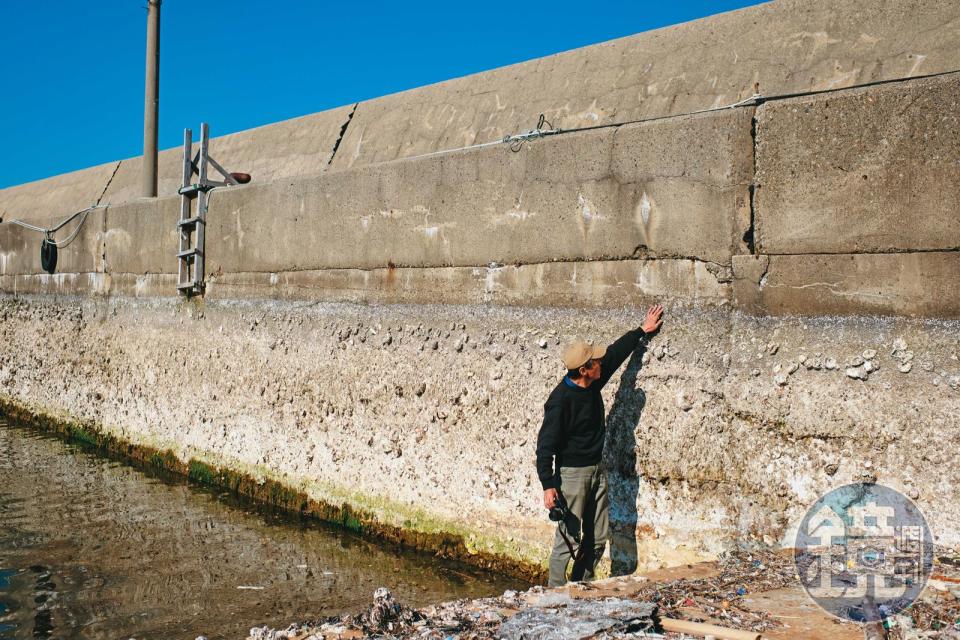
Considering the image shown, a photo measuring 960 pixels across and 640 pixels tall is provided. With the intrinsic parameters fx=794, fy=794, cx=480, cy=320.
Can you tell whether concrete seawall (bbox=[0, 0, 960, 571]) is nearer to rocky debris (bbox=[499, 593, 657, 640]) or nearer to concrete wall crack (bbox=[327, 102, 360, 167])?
concrete wall crack (bbox=[327, 102, 360, 167])

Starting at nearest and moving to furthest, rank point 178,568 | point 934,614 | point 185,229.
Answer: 1. point 934,614
2. point 178,568
3. point 185,229

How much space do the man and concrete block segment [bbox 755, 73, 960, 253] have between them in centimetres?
94

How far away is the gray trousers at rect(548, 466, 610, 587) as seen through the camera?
4.55 m

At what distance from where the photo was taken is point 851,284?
401 centimetres

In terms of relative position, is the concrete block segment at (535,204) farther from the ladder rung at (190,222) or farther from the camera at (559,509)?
the camera at (559,509)

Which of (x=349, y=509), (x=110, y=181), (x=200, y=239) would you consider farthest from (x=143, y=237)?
(x=349, y=509)

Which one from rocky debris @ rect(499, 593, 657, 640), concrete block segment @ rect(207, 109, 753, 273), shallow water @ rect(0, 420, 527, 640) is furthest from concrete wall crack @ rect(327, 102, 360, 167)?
rocky debris @ rect(499, 593, 657, 640)

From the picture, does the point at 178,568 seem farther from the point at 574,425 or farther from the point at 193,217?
the point at 193,217

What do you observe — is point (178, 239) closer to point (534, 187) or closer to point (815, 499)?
point (534, 187)

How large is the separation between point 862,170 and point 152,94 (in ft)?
33.5

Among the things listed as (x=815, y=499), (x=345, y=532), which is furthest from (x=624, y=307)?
(x=345, y=532)

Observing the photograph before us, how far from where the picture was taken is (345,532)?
6266mm

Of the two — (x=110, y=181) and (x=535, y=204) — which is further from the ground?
(x=110, y=181)

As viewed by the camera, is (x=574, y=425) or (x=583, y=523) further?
(x=583, y=523)
